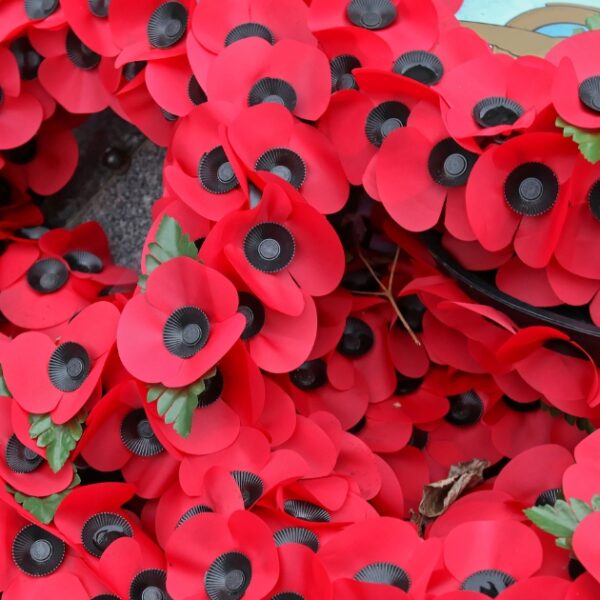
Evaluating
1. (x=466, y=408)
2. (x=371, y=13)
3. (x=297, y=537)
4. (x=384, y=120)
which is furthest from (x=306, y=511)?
(x=371, y=13)

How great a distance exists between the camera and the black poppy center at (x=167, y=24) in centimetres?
96

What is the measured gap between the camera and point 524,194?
82 cm

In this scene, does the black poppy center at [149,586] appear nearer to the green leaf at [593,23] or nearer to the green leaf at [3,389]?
the green leaf at [3,389]

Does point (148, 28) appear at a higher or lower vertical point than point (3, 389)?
higher

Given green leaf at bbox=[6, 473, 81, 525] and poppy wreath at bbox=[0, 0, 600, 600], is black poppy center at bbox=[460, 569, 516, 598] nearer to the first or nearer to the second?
poppy wreath at bbox=[0, 0, 600, 600]

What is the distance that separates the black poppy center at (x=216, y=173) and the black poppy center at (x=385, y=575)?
0.35 meters

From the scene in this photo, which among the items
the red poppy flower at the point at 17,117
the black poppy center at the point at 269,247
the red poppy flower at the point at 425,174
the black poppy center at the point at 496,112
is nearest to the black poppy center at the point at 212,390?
the black poppy center at the point at 269,247

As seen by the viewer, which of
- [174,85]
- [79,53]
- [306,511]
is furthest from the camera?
[79,53]

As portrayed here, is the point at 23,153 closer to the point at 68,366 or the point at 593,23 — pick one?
the point at 68,366

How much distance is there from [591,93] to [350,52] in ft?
0.79

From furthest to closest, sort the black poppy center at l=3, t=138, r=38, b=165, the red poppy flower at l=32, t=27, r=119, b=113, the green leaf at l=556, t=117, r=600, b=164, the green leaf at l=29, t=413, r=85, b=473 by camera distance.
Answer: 1. the black poppy center at l=3, t=138, r=38, b=165
2. the red poppy flower at l=32, t=27, r=119, b=113
3. the green leaf at l=29, t=413, r=85, b=473
4. the green leaf at l=556, t=117, r=600, b=164

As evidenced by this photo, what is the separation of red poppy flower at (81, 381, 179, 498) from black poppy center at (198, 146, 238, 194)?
204 millimetres

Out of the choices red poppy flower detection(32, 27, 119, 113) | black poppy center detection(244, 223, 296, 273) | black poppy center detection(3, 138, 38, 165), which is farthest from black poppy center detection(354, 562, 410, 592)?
black poppy center detection(3, 138, 38, 165)

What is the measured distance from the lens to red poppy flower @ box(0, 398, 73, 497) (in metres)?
0.86
